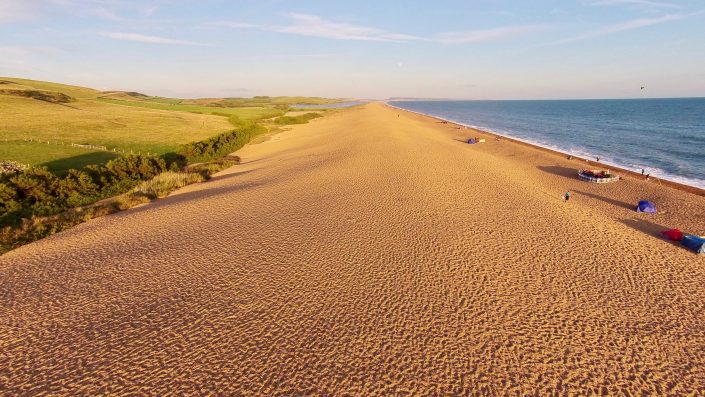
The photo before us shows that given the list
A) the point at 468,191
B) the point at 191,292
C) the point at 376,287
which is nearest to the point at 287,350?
the point at 376,287

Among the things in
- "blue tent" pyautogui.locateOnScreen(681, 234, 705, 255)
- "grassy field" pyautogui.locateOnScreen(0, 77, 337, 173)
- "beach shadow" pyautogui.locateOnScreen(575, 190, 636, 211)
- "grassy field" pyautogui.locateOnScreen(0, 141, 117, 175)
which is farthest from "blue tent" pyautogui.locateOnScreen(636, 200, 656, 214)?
"grassy field" pyautogui.locateOnScreen(0, 77, 337, 173)

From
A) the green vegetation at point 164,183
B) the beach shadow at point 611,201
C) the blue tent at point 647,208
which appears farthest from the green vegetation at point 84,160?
the blue tent at point 647,208

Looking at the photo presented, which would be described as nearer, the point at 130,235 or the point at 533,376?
the point at 533,376

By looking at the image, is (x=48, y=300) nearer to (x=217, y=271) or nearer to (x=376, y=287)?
(x=217, y=271)

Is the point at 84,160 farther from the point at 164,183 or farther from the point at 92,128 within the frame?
the point at 92,128

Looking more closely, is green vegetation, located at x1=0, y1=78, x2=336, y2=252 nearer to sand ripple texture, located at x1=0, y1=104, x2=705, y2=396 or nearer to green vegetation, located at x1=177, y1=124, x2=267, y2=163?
green vegetation, located at x1=177, y1=124, x2=267, y2=163

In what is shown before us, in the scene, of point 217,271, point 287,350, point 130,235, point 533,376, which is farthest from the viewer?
point 130,235

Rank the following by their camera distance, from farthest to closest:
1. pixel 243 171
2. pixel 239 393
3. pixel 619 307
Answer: pixel 243 171 → pixel 619 307 → pixel 239 393
